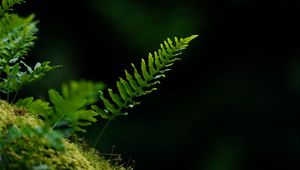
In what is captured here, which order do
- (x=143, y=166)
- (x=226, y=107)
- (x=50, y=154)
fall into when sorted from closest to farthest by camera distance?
(x=50, y=154), (x=143, y=166), (x=226, y=107)

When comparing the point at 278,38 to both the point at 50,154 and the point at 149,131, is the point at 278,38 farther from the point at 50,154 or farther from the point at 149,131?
the point at 50,154

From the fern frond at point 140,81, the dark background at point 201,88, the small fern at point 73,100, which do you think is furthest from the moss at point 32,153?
the dark background at point 201,88

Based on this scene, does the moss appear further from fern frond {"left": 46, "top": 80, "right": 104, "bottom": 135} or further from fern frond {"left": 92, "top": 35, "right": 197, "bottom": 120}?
fern frond {"left": 92, "top": 35, "right": 197, "bottom": 120}

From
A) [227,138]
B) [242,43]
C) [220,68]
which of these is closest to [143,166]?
[227,138]

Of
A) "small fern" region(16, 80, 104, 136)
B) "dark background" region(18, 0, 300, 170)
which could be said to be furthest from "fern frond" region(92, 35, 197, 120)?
"dark background" region(18, 0, 300, 170)

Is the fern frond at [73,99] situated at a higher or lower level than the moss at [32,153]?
higher

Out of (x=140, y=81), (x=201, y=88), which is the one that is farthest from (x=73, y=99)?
(x=201, y=88)

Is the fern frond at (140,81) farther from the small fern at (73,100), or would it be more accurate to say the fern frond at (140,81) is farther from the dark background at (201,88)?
the dark background at (201,88)

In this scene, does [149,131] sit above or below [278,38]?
below

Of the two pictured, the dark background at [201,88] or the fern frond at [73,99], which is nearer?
the fern frond at [73,99]

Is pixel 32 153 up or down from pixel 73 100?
down

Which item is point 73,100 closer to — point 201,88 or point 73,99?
point 73,99
